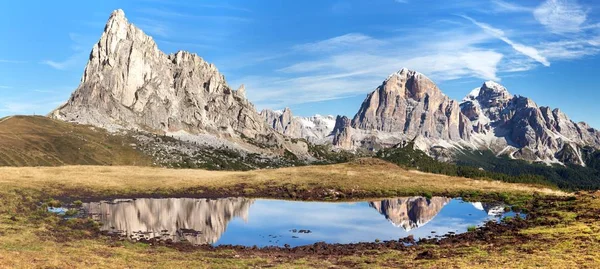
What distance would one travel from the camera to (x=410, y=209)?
70.0 metres

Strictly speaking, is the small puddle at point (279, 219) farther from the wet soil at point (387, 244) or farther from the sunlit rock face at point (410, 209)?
the wet soil at point (387, 244)

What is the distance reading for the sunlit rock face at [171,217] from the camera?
46.4m

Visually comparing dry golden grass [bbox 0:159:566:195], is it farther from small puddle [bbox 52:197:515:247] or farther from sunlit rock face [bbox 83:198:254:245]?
sunlit rock face [bbox 83:198:254:245]

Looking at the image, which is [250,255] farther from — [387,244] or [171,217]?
[171,217]

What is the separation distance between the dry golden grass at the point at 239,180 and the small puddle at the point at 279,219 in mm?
12679

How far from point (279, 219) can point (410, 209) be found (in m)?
24.2

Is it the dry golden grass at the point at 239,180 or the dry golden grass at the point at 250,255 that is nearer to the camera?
the dry golden grass at the point at 250,255

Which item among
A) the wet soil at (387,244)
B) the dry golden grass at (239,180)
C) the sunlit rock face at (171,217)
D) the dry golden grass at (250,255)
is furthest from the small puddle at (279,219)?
the dry golden grass at (239,180)

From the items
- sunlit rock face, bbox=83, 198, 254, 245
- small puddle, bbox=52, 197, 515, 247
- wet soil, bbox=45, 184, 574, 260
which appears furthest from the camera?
small puddle, bbox=52, 197, 515, 247

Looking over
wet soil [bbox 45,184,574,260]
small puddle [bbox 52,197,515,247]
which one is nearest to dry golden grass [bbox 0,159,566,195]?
small puddle [bbox 52,197,515,247]

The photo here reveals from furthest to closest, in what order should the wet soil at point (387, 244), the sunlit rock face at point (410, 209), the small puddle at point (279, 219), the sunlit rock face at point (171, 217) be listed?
the sunlit rock face at point (410, 209)
the small puddle at point (279, 219)
the sunlit rock face at point (171, 217)
the wet soil at point (387, 244)

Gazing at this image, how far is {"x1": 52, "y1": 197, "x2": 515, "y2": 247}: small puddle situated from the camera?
155 ft

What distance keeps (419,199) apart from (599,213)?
1348 inches

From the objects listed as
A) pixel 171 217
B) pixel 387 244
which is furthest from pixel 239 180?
pixel 387 244
